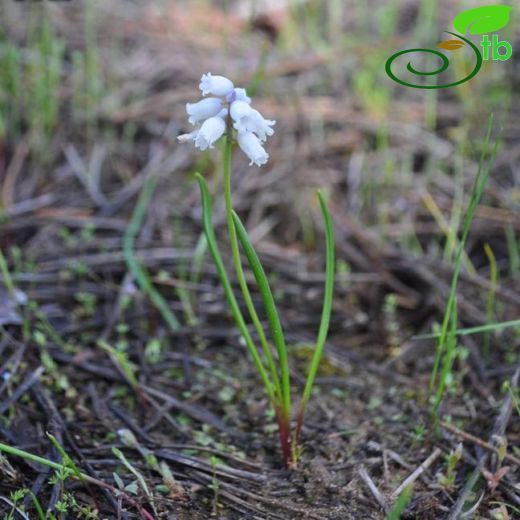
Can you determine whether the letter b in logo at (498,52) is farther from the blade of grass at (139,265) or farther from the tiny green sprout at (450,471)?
the blade of grass at (139,265)

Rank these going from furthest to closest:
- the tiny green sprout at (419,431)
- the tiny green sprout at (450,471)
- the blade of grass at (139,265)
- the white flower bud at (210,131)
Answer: the blade of grass at (139,265) < the tiny green sprout at (419,431) < the tiny green sprout at (450,471) < the white flower bud at (210,131)

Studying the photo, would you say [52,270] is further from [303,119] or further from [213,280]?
[303,119]

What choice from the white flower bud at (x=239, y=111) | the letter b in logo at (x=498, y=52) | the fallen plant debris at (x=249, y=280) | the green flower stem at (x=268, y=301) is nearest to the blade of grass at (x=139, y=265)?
the fallen plant debris at (x=249, y=280)

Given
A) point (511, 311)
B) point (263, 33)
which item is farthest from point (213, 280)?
point (263, 33)

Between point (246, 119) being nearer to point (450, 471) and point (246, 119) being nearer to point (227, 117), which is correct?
point (227, 117)

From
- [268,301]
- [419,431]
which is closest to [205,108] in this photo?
[268,301]

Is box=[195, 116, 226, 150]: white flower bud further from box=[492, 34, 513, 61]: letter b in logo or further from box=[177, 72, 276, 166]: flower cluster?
box=[492, 34, 513, 61]: letter b in logo
